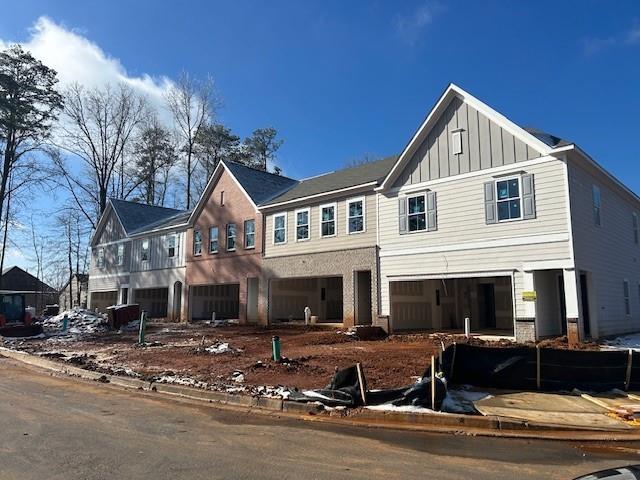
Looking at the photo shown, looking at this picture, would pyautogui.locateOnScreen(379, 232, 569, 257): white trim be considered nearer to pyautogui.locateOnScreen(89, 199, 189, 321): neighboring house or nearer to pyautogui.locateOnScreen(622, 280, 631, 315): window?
pyautogui.locateOnScreen(622, 280, 631, 315): window

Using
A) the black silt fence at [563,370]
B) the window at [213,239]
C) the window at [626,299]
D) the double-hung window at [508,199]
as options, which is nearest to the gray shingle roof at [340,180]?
the window at [213,239]

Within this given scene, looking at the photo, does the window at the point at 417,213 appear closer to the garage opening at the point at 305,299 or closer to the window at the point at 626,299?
the window at the point at 626,299

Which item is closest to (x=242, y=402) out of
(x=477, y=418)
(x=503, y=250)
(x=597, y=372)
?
(x=477, y=418)

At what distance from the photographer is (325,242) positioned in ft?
77.3

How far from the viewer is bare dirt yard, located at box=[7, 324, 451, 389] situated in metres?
11.7

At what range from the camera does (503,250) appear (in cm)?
1714

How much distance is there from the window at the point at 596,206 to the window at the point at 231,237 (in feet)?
60.1

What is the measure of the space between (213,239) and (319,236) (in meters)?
9.27

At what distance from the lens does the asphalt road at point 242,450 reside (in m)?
5.50

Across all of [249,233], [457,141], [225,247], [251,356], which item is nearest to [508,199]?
[457,141]

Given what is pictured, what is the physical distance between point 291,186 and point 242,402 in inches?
858

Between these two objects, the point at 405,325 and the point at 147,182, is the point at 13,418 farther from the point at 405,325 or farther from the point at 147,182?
the point at 147,182

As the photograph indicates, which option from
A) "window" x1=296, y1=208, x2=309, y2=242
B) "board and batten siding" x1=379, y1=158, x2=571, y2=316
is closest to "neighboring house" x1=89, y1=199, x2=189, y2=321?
"window" x1=296, y1=208, x2=309, y2=242

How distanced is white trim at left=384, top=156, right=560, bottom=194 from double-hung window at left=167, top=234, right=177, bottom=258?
18759 millimetres
